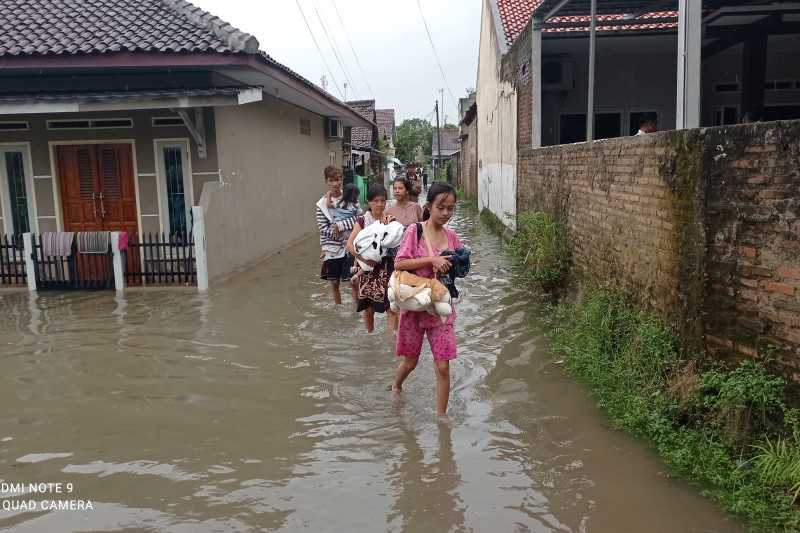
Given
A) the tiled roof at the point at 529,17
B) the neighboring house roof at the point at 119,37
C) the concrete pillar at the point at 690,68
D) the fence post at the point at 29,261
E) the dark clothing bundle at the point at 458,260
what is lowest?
the fence post at the point at 29,261

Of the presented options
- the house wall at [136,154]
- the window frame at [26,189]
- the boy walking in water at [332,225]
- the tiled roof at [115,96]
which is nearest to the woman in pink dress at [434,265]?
the boy walking in water at [332,225]

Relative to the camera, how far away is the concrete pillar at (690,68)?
557 centimetres

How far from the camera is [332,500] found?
380cm

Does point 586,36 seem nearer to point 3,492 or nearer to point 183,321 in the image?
point 183,321

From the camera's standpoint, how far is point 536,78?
1156cm

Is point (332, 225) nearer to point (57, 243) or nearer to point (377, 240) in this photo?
point (377, 240)

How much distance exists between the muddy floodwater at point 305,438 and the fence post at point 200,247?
188 centimetres

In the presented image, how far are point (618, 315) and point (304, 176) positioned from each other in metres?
12.1

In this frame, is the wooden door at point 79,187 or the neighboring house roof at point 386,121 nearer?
the wooden door at point 79,187

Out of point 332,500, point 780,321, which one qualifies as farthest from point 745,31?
point 332,500

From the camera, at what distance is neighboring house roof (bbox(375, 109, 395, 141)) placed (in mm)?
48372

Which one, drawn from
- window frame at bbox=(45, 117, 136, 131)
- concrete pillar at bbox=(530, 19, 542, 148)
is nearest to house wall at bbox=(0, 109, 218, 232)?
window frame at bbox=(45, 117, 136, 131)

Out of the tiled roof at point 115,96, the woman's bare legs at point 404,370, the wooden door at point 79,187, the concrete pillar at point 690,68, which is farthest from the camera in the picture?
the wooden door at point 79,187

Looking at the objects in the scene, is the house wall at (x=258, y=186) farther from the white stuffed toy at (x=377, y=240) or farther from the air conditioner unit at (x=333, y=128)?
the white stuffed toy at (x=377, y=240)
